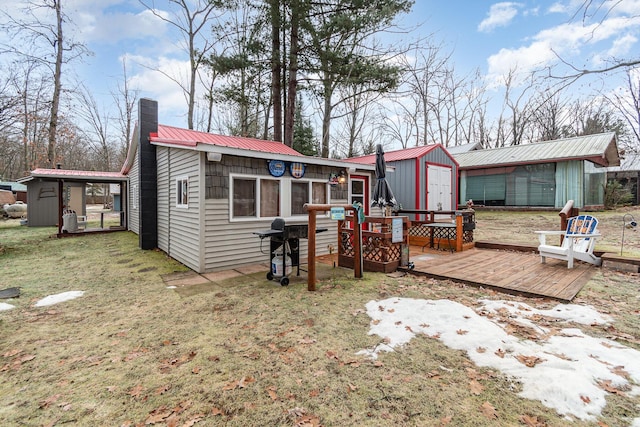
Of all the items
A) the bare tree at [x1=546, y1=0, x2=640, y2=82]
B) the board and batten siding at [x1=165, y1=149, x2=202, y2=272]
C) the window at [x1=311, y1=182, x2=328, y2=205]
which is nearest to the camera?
the bare tree at [x1=546, y1=0, x2=640, y2=82]

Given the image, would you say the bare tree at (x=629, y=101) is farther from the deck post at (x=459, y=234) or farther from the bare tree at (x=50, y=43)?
the bare tree at (x=50, y=43)

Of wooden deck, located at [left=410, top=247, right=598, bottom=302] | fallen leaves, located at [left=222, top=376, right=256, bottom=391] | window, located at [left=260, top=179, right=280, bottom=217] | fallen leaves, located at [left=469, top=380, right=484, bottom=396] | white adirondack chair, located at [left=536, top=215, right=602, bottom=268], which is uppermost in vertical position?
window, located at [left=260, top=179, right=280, bottom=217]

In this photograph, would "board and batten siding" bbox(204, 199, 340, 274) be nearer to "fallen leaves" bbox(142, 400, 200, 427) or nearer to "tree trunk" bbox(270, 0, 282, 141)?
"fallen leaves" bbox(142, 400, 200, 427)

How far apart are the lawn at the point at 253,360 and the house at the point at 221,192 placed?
3.95 feet

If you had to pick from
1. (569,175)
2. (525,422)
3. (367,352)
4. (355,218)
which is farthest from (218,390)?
(569,175)

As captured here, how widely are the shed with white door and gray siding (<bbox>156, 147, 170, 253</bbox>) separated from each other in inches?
250

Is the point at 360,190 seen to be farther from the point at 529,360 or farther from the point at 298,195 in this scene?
the point at 529,360

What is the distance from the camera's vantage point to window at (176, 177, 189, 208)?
6.26m

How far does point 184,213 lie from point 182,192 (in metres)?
0.53

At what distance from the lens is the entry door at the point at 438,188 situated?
32.8 feet

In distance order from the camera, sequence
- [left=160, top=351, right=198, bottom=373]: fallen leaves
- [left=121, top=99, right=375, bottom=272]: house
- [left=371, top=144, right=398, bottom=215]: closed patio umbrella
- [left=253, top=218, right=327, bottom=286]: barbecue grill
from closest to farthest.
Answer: [left=160, top=351, right=198, bottom=373]: fallen leaves, [left=253, top=218, right=327, bottom=286]: barbecue grill, [left=121, top=99, right=375, bottom=272]: house, [left=371, top=144, right=398, bottom=215]: closed patio umbrella

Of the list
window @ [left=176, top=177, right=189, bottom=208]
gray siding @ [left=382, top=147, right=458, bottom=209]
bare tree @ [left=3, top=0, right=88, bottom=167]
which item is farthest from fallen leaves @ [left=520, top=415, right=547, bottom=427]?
bare tree @ [left=3, top=0, right=88, bottom=167]

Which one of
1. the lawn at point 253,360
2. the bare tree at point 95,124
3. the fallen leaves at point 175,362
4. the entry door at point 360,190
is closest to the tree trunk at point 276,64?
the entry door at point 360,190

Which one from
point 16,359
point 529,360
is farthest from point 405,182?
point 16,359
